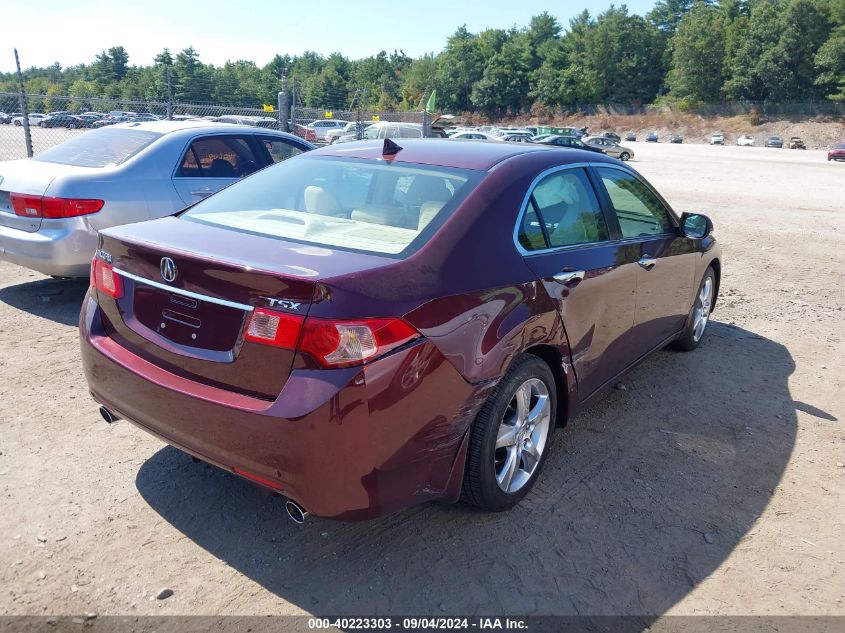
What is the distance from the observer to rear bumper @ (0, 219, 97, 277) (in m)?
5.31

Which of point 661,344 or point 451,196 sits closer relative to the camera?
point 451,196

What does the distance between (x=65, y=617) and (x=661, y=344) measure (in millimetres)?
3844

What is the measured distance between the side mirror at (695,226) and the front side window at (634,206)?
0.52 ft

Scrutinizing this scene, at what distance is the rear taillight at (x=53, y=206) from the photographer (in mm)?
5301

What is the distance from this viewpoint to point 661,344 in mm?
4609

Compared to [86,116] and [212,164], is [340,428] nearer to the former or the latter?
[212,164]

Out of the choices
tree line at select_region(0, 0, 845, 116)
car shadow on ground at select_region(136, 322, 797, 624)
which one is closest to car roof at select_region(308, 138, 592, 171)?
car shadow on ground at select_region(136, 322, 797, 624)

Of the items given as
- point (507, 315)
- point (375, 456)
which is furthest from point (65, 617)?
point (507, 315)

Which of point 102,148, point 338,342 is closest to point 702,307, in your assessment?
point 338,342

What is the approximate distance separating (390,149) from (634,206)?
5.55 feet

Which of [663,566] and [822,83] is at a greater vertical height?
[822,83]

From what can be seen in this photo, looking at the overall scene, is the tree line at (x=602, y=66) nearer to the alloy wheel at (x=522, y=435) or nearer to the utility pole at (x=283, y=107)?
the utility pole at (x=283, y=107)

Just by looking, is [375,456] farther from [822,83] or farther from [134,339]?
[822,83]

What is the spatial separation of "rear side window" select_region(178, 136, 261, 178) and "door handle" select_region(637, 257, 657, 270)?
4.28 metres
